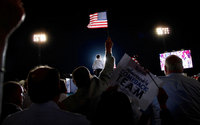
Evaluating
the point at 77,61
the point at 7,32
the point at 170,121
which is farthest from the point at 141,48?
the point at 7,32

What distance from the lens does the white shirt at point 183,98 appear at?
250 centimetres

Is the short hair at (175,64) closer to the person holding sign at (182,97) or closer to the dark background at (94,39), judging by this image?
the person holding sign at (182,97)

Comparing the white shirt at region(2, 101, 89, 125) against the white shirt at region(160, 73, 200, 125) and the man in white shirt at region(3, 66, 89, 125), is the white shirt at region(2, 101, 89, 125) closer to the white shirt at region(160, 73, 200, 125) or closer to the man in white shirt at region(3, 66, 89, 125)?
the man in white shirt at region(3, 66, 89, 125)

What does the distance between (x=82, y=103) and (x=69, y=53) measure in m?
22.2

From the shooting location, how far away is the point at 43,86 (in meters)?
1.52

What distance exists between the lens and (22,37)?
2480 centimetres

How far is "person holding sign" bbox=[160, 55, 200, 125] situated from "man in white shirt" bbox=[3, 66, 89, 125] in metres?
1.66

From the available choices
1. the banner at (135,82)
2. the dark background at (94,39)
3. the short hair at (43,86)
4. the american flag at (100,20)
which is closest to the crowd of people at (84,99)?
the short hair at (43,86)

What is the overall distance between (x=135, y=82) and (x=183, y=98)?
1.03 m

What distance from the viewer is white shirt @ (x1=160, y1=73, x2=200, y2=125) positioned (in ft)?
8.20

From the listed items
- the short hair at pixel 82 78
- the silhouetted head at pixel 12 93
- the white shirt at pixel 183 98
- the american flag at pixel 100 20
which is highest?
the american flag at pixel 100 20

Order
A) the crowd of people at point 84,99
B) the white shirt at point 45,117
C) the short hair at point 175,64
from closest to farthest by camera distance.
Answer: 1. the crowd of people at point 84,99
2. the white shirt at point 45,117
3. the short hair at point 175,64

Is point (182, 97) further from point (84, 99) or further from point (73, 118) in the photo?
point (73, 118)

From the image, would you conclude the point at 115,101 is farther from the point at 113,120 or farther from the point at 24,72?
the point at 24,72
